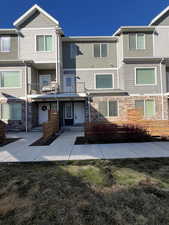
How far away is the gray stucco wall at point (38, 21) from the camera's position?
15.3m

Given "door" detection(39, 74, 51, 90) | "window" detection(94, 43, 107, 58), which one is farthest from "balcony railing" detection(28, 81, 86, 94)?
"window" detection(94, 43, 107, 58)

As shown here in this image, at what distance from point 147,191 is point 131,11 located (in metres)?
20.3

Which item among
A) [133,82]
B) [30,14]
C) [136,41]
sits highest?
[30,14]

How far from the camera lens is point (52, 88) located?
600 inches

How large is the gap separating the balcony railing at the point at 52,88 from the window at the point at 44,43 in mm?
3364

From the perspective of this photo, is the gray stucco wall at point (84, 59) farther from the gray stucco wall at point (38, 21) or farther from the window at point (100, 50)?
the gray stucco wall at point (38, 21)

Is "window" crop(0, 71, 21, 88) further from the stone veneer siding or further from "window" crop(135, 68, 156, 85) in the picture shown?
"window" crop(135, 68, 156, 85)

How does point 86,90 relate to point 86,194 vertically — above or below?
above

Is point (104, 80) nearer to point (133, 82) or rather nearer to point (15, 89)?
point (133, 82)

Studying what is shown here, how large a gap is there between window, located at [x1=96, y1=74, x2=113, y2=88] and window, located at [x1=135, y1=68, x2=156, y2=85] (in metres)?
2.79

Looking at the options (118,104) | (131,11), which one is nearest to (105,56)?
(118,104)

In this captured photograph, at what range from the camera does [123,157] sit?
608 centimetres

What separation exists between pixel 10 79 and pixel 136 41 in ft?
43.3

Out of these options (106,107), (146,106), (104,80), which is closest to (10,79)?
(104,80)
